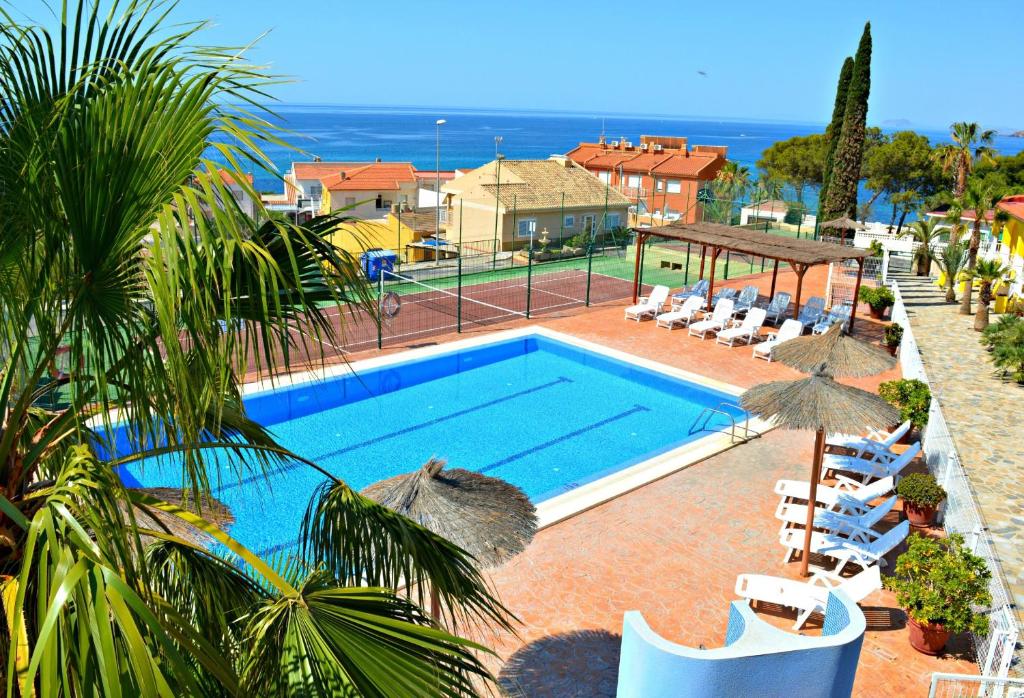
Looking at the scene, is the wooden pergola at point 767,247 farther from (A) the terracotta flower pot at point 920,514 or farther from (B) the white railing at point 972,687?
(B) the white railing at point 972,687

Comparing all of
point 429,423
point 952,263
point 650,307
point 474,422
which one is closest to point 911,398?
point 474,422

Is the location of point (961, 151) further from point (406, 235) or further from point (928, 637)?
point (928, 637)

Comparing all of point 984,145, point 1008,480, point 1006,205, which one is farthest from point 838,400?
point 984,145

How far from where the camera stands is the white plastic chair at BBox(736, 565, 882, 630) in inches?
345

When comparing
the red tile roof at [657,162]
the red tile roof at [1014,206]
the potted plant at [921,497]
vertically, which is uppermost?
the red tile roof at [657,162]

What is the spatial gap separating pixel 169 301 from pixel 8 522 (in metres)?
1.27

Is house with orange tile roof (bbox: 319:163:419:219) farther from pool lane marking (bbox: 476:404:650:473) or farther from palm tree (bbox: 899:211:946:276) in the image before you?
pool lane marking (bbox: 476:404:650:473)

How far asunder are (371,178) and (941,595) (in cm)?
4308

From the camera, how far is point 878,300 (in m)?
22.8

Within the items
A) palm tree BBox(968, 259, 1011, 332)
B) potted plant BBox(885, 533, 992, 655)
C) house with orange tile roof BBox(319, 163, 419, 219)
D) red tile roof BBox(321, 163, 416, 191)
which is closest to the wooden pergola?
palm tree BBox(968, 259, 1011, 332)

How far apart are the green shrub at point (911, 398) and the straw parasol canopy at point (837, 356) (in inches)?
62.4

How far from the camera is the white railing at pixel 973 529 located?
7.49 metres

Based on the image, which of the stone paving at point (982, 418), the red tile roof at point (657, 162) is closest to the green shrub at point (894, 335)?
the stone paving at point (982, 418)

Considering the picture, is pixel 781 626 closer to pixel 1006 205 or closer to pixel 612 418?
pixel 612 418
